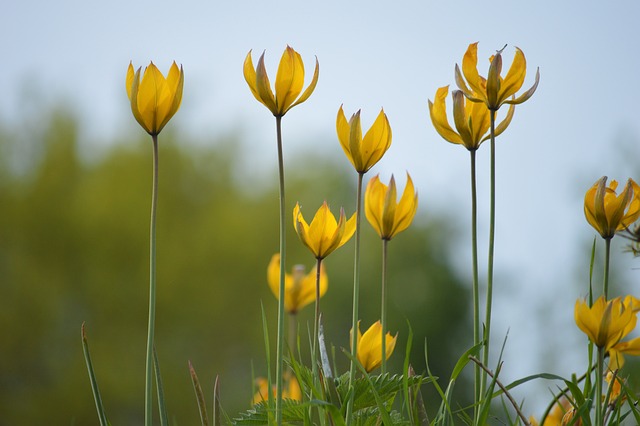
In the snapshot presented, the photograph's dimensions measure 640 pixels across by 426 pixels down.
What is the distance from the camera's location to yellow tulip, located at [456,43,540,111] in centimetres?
140

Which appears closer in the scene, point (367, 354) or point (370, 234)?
point (367, 354)

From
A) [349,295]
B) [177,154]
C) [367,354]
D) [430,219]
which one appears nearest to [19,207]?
[177,154]

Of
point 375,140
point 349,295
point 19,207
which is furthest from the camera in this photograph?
point 349,295

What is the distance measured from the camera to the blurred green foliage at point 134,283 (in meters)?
14.2

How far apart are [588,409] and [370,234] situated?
17393 millimetres

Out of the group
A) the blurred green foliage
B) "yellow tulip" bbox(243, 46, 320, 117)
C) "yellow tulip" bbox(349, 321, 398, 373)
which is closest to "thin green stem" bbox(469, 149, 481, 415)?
"yellow tulip" bbox(349, 321, 398, 373)

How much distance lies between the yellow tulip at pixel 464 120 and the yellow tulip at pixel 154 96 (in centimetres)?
48

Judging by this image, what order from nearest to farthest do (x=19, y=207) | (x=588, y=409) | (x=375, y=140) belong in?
1. (x=588, y=409)
2. (x=375, y=140)
3. (x=19, y=207)

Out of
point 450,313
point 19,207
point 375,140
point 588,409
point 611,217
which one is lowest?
point 450,313

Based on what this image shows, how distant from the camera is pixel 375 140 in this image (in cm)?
137

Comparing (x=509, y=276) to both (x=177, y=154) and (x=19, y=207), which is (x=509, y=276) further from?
(x=19, y=207)

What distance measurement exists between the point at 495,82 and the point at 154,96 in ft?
1.88

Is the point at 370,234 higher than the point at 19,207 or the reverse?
the reverse

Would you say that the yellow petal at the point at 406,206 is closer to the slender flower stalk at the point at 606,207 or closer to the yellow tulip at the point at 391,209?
→ the yellow tulip at the point at 391,209
